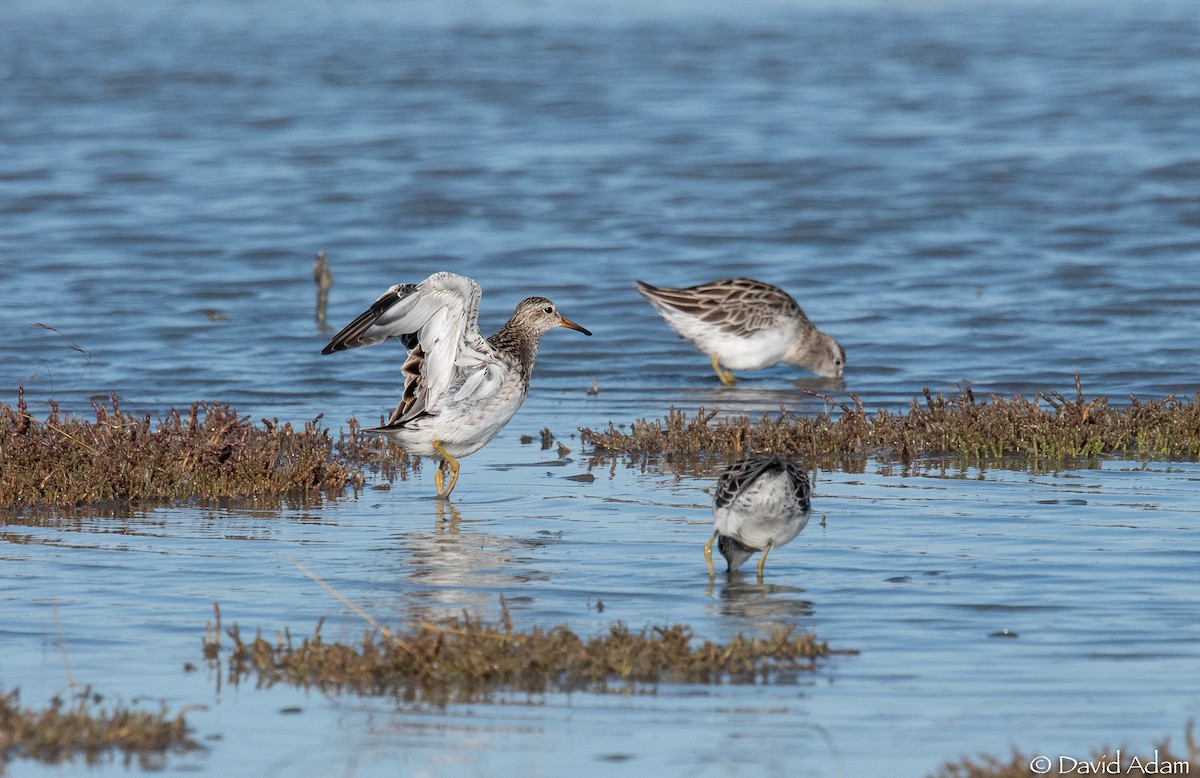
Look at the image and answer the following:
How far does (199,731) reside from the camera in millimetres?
5879

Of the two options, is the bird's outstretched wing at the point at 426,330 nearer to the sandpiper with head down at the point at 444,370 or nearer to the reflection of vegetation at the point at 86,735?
the sandpiper with head down at the point at 444,370

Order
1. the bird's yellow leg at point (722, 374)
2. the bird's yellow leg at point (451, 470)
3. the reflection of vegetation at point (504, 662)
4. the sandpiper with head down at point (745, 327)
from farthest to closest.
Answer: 1. the bird's yellow leg at point (722, 374)
2. the sandpiper with head down at point (745, 327)
3. the bird's yellow leg at point (451, 470)
4. the reflection of vegetation at point (504, 662)

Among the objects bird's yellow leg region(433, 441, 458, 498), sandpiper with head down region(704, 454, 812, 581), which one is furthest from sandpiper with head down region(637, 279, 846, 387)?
sandpiper with head down region(704, 454, 812, 581)

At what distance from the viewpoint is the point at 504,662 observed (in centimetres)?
642

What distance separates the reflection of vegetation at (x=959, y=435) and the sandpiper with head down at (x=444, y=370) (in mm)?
1288

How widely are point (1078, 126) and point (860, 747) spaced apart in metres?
27.2

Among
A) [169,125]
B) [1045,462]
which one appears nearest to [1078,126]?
[169,125]

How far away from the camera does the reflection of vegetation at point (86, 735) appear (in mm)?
5586

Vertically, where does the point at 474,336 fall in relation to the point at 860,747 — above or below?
above

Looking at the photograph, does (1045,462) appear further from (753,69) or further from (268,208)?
(753,69)

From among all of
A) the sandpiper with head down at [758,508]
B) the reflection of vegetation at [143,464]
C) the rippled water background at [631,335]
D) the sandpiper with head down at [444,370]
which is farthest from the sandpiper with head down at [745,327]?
the sandpiper with head down at [758,508]

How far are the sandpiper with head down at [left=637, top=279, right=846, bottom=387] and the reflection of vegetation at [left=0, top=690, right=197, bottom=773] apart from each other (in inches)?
399

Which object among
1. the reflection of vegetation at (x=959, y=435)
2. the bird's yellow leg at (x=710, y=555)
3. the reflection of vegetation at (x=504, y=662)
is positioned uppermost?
the reflection of vegetation at (x=959, y=435)

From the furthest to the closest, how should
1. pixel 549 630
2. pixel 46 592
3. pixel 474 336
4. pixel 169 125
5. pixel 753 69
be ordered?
pixel 753 69 → pixel 169 125 → pixel 474 336 → pixel 46 592 → pixel 549 630
